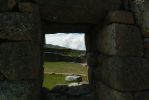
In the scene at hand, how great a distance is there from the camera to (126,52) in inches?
185

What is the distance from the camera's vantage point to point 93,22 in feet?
16.9

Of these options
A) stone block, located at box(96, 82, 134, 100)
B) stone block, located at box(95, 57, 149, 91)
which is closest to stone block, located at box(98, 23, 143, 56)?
stone block, located at box(95, 57, 149, 91)

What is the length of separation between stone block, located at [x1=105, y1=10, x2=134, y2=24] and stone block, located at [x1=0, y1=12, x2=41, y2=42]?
1306 millimetres

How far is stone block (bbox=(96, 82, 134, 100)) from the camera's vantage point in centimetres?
460

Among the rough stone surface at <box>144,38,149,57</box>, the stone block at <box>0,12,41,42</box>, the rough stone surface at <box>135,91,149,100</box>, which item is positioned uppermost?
the stone block at <box>0,12,41,42</box>

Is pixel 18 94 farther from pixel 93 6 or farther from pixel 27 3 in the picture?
pixel 93 6

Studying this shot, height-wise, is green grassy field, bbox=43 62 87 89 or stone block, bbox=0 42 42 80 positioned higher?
stone block, bbox=0 42 42 80

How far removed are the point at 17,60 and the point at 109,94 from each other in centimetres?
171

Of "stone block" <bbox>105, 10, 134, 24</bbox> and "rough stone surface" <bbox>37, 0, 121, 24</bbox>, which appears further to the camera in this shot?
"stone block" <bbox>105, 10, 134, 24</bbox>

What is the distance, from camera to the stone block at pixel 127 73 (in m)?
4.60

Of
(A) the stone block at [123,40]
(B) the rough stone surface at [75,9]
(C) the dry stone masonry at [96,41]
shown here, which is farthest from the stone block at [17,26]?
(A) the stone block at [123,40]

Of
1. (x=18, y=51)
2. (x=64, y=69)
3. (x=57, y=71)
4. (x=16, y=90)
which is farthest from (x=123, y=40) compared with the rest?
(x=64, y=69)

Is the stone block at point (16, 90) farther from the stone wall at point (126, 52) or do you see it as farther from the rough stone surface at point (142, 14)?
the rough stone surface at point (142, 14)

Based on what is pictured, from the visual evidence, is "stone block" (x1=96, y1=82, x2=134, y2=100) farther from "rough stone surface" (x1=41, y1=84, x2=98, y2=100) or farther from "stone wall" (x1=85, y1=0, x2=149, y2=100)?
"rough stone surface" (x1=41, y1=84, x2=98, y2=100)
